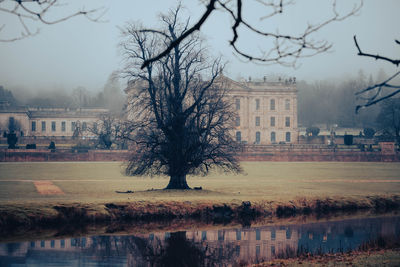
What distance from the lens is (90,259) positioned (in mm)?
12789

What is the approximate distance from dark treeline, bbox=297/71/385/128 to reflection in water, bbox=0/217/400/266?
93210mm

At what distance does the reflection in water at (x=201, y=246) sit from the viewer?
12711 mm

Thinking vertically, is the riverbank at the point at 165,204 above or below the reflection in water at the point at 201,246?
above

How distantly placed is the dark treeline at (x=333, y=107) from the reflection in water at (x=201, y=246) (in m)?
93.2

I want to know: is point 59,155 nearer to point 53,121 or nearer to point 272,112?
point 272,112

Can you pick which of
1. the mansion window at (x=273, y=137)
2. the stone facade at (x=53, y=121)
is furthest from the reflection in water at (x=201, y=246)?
the stone facade at (x=53, y=121)

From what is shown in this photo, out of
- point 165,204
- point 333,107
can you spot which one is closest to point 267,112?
point 333,107

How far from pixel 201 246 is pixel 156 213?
12.6ft

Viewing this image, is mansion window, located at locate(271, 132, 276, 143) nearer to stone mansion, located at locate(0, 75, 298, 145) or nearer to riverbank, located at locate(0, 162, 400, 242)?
stone mansion, located at locate(0, 75, 298, 145)

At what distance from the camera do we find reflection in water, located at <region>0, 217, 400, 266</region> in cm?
1271

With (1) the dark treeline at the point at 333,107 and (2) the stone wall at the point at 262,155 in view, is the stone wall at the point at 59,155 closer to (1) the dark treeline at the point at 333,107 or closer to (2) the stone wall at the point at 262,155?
(2) the stone wall at the point at 262,155

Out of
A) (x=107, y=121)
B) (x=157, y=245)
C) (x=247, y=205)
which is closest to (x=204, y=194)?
(x=247, y=205)

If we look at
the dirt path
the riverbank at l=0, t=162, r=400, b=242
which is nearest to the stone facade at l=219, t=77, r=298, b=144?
the riverbank at l=0, t=162, r=400, b=242

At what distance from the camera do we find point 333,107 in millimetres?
115188
